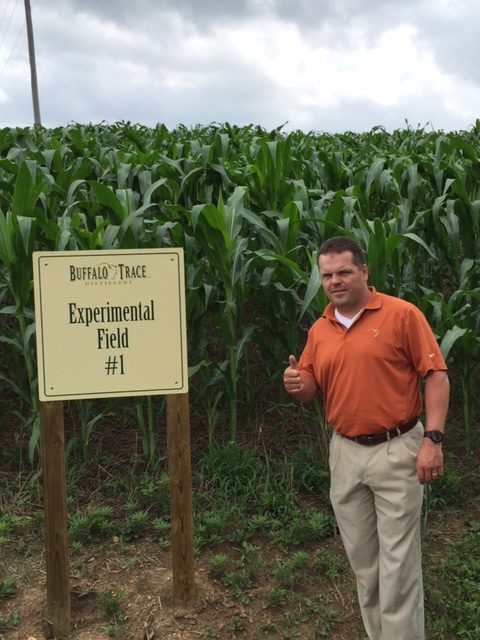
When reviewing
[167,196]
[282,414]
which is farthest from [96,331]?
[167,196]

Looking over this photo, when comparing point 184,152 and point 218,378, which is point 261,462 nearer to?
point 218,378

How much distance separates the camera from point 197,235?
3.86m

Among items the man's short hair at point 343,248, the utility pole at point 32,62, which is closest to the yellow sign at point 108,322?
the man's short hair at point 343,248

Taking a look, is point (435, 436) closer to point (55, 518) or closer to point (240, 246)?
point (55, 518)

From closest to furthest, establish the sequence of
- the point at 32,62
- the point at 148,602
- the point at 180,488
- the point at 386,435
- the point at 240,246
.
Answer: the point at 386,435, the point at 180,488, the point at 148,602, the point at 240,246, the point at 32,62

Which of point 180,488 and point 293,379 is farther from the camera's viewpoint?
point 180,488

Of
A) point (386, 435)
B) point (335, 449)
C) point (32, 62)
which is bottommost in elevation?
point (335, 449)

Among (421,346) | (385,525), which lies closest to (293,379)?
(421,346)

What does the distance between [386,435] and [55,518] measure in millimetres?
1440

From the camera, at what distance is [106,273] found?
2.75 m

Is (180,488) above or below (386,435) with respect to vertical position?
below

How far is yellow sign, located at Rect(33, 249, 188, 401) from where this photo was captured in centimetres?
271

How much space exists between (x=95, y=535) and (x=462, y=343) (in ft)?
7.65

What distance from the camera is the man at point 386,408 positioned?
2545 millimetres
